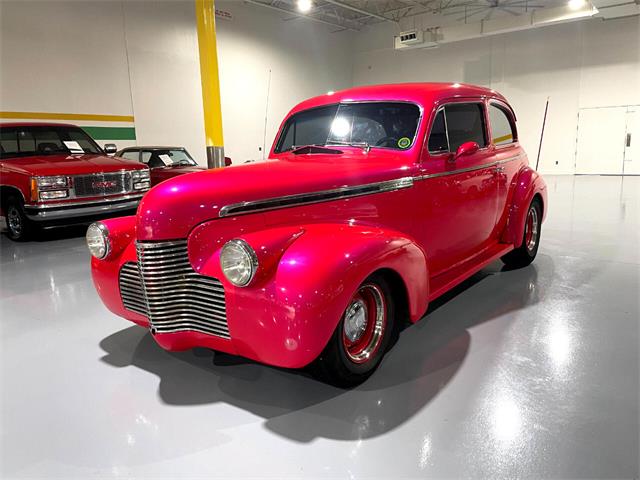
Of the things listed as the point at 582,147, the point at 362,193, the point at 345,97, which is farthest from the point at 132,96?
the point at 582,147

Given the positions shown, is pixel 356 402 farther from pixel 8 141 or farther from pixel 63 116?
pixel 63 116

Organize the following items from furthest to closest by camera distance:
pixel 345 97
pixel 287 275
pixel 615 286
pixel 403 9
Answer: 1. pixel 403 9
2. pixel 615 286
3. pixel 345 97
4. pixel 287 275

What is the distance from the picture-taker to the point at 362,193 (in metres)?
2.66

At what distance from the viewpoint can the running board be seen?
3.07m

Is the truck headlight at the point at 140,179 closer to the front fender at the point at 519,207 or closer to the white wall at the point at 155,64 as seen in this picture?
→ the white wall at the point at 155,64

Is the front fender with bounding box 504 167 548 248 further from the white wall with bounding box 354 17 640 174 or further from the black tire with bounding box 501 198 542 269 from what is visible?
the white wall with bounding box 354 17 640 174

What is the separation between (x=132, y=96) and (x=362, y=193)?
10791 millimetres

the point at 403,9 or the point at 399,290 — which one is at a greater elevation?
the point at 403,9

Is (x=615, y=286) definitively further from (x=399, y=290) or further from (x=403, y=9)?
(x=403, y=9)

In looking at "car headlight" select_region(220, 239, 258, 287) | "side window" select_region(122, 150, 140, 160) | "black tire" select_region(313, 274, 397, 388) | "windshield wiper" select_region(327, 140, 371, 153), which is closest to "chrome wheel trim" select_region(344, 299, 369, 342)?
"black tire" select_region(313, 274, 397, 388)

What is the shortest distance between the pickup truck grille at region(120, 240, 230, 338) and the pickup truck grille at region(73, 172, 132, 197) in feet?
15.3

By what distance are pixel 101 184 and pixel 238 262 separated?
17.1ft

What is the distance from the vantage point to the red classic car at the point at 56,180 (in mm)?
6020

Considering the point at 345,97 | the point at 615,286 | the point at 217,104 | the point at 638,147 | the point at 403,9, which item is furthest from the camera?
the point at 403,9
